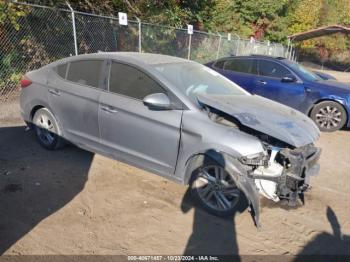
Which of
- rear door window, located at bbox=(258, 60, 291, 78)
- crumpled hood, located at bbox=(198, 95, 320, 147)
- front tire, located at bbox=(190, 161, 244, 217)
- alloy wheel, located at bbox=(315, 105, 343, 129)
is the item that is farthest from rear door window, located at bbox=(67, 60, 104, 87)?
alloy wheel, located at bbox=(315, 105, 343, 129)

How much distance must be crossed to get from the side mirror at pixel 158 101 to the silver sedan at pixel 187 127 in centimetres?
1

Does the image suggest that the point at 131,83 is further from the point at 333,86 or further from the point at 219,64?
the point at 219,64

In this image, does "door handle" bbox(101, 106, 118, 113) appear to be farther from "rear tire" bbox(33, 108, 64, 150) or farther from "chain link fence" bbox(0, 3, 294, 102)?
"chain link fence" bbox(0, 3, 294, 102)

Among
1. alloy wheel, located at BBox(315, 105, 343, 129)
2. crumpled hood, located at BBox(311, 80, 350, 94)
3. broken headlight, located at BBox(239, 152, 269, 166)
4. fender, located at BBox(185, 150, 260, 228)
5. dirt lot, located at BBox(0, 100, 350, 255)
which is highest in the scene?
crumpled hood, located at BBox(311, 80, 350, 94)

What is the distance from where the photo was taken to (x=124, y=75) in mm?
4742

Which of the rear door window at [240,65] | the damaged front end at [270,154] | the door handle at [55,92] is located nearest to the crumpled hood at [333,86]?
the rear door window at [240,65]

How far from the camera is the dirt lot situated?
3.56 metres

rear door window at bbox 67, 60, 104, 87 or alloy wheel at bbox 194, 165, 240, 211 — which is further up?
rear door window at bbox 67, 60, 104, 87

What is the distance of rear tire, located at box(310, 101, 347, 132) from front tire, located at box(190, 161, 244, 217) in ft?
16.4

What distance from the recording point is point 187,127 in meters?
4.14

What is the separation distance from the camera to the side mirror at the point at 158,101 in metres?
4.18

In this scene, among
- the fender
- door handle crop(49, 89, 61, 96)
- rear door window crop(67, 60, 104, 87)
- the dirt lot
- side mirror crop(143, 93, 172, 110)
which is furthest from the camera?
door handle crop(49, 89, 61, 96)

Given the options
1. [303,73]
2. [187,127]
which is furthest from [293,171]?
[303,73]

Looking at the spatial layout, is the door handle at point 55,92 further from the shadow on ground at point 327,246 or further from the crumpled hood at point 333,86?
the crumpled hood at point 333,86
